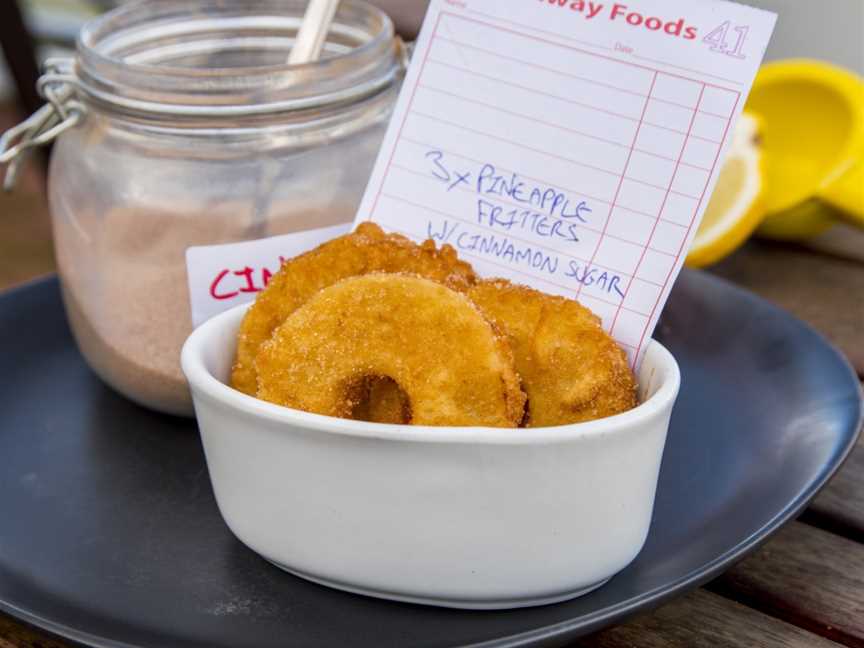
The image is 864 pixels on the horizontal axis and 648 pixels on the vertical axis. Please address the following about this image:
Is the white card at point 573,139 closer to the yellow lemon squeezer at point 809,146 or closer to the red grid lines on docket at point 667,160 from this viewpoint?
the red grid lines on docket at point 667,160

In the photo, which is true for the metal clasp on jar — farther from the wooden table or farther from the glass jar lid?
the wooden table

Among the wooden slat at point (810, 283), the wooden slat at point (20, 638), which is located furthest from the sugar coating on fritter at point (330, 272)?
the wooden slat at point (810, 283)

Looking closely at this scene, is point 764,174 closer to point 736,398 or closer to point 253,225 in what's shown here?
point 736,398

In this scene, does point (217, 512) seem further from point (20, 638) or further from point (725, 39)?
point (725, 39)

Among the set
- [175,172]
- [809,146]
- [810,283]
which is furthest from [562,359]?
[809,146]

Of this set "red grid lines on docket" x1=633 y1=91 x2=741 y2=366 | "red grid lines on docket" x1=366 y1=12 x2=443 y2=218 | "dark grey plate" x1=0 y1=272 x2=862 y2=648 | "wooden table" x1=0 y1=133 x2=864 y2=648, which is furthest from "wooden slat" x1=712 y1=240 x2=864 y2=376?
"red grid lines on docket" x1=366 y1=12 x2=443 y2=218
